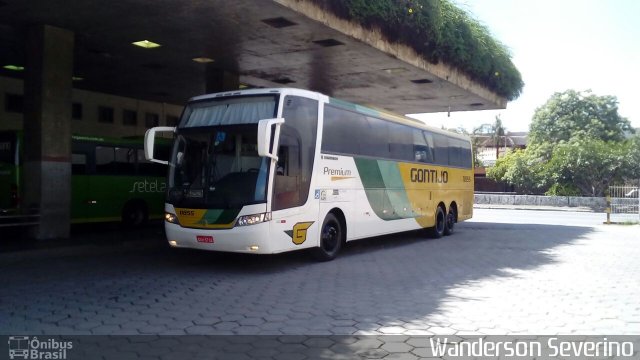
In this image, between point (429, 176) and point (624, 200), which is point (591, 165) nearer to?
Answer: point (624, 200)

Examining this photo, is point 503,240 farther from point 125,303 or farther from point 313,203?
point 125,303

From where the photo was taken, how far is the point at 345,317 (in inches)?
247

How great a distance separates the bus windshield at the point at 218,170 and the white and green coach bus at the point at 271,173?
18 millimetres

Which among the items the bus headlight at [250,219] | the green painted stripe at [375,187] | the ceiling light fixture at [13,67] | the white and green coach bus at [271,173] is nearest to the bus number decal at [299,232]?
the white and green coach bus at [271,173]

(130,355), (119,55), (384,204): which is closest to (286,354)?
(130,355)

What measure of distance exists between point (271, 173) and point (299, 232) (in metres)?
1.35

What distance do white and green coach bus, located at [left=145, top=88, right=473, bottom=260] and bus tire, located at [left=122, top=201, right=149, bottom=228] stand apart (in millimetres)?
8429

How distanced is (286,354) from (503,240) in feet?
38.8

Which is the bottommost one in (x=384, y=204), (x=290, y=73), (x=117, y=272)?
(x=117, y=272)

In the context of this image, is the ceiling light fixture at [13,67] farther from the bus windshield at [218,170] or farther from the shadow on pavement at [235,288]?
the bus windshield at [218,170]

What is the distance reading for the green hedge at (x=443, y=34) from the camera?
1256 cm

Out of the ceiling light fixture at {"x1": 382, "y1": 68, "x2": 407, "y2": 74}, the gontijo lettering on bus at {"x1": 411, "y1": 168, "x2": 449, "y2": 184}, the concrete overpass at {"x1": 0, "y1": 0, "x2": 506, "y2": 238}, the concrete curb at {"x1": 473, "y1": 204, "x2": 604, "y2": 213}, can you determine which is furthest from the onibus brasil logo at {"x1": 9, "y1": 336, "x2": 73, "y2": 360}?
the concrete curb at {"x1": 473, "y1": 204, "x2": 604, "y2": 213}

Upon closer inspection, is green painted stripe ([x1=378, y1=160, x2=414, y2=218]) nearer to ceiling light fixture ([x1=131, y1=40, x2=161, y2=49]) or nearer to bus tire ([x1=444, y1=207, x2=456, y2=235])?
bus tire ([x1=444, y1=207, x2=456, y2=235])

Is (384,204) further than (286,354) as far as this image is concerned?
Yes
